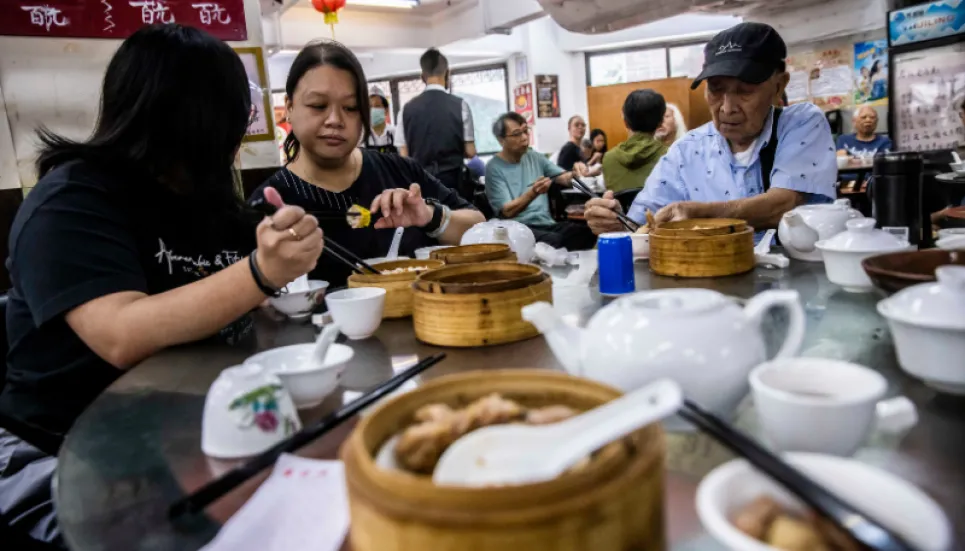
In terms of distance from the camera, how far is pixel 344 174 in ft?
8.89

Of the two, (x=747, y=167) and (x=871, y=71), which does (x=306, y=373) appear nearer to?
(x=747, y=167)

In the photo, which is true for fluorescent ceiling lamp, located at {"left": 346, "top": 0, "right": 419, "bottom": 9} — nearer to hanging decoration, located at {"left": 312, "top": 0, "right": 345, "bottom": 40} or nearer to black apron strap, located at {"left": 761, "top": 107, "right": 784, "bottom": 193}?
hanging decoration, located at {"left": 312, "top": 0, "right": 345, "bottom": 40}

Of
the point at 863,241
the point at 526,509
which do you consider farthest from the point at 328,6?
the point at 526,509

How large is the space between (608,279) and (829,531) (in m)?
1.18

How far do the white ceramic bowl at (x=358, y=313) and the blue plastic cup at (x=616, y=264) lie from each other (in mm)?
598

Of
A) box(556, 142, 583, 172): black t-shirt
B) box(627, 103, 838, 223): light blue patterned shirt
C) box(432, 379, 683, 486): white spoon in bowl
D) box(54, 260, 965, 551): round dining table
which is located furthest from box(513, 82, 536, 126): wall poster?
box(432, 379, 683, 486): white spoon in bowl

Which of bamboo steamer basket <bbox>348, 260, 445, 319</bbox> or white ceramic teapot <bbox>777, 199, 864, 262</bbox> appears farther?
white ceramic teapot <bbox>777, 199, 864, 262</bbox>

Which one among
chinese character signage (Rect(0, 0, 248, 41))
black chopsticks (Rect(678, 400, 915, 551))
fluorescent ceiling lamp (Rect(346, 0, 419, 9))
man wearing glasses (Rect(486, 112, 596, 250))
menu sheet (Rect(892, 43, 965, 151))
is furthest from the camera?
fluorescent ceiling lamp (Rect(346, 0, 419, 9))

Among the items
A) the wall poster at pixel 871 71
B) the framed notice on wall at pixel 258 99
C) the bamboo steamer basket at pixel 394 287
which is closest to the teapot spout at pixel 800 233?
the bamboo steamer basket at pixel 394 287

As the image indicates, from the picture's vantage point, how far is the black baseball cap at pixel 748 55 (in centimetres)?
251

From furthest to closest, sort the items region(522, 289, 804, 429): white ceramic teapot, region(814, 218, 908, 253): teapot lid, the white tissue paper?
region(814, 218, 908, 253): teapot lid
region(522, 289, 804, 429): white ceramic teapot
the white tissue paper

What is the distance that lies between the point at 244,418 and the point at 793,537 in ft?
2.39

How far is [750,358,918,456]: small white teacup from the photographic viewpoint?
72 cm

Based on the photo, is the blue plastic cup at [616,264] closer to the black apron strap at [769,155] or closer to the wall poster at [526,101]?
the black apron strap at [769,155]
